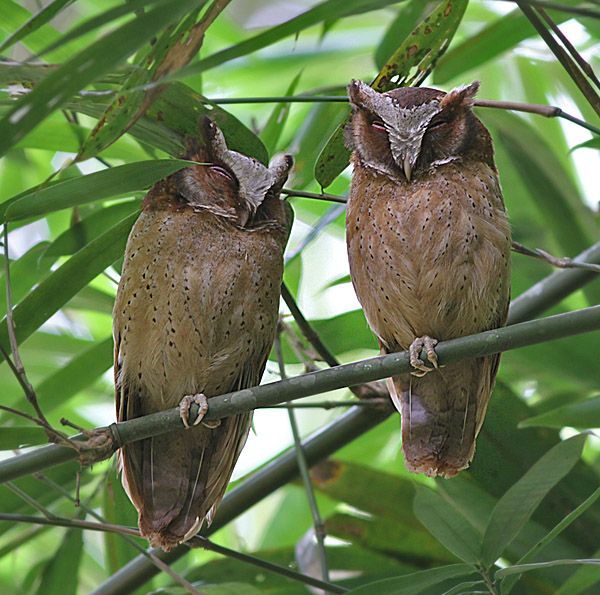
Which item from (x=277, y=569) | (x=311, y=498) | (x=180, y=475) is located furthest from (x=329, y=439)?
(x=277, y=569)

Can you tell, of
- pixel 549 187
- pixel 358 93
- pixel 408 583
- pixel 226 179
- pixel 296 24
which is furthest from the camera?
pixel 549 187

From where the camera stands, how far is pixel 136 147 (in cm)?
188

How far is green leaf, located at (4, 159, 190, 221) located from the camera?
3.50 feet

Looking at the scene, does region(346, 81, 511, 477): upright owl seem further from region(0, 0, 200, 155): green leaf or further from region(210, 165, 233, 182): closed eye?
region(0, 0, 200, 155): green leaf

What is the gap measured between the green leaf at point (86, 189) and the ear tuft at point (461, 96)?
2.15 ft

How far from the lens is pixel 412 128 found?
1493 mm

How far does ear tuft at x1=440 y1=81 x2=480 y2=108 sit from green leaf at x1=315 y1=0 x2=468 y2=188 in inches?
2.7

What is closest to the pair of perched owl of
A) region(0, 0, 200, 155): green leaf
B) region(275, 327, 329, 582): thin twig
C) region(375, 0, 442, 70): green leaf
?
region(275, 327, 329, 582): thin twig

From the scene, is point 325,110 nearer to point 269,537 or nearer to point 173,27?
point 173,27

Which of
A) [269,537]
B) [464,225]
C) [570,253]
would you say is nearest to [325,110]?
[464,225]

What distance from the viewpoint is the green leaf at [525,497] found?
123 cm

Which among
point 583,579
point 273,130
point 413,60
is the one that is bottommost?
point 583,579

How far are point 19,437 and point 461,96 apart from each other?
1.06 metres

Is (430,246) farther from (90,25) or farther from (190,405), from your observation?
(90,25)
